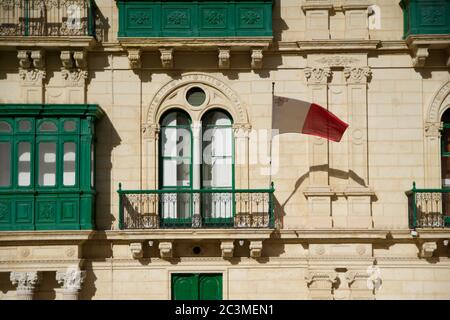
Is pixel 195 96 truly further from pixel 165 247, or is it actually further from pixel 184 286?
pixel 184 286

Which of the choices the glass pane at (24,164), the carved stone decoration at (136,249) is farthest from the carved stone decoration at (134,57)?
the carved stone decoration at (136,249)

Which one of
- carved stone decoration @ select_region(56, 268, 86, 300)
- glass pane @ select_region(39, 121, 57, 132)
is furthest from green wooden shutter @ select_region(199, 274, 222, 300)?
glass pane @ select_region(39, 121, 57, 132)

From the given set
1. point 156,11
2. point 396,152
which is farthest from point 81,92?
point 396,152

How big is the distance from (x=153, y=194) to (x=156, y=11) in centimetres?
421

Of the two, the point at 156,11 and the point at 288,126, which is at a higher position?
the point at 156,11

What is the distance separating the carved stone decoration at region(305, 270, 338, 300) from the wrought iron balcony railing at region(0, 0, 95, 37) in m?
7.54

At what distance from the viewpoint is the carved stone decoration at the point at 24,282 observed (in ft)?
73.9

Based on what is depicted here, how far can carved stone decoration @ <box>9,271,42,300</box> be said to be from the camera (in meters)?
22.5

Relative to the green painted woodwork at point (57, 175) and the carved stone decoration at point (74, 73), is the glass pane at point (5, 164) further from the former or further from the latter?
the carved stone decoration at point (74, 73)

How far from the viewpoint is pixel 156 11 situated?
922 inches

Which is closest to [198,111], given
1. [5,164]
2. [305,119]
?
[305,119]

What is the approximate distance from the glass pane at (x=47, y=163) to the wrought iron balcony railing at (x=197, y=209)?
1582 millimetres

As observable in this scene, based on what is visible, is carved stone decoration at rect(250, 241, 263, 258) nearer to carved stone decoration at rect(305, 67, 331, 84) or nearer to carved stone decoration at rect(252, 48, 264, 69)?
carved stone decoration at rect(305, 67, 331, 84)
